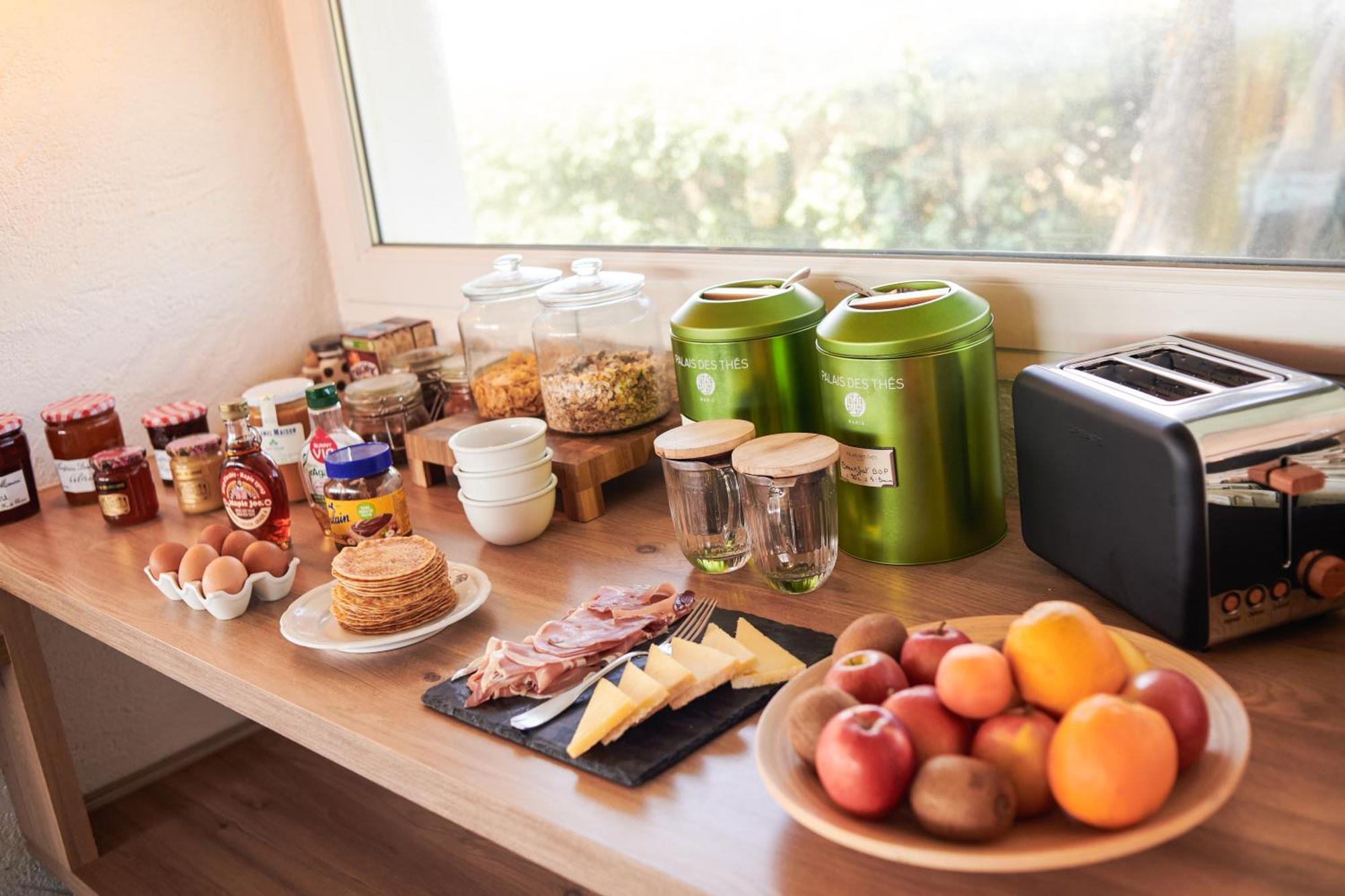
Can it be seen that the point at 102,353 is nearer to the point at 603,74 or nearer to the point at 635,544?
the point at 603,74

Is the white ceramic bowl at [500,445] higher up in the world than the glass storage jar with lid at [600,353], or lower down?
lower down

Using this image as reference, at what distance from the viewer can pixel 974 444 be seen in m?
1.19

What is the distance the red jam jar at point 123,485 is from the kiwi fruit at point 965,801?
130cm

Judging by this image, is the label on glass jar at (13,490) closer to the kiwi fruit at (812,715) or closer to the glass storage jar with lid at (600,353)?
the glass storage jar with lid at (600,353)

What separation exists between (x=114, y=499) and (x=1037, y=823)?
1363mm

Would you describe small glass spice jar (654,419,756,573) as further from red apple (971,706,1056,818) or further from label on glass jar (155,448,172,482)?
label on glass jar (155,448,172,482)

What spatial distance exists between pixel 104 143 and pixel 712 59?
0.98 meters

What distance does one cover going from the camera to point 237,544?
1.38 meters

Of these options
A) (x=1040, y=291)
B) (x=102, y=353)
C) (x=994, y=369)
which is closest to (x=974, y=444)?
(x=994, y=369)

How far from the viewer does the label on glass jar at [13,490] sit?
1658 mm

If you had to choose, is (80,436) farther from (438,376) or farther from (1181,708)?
(1181,708)

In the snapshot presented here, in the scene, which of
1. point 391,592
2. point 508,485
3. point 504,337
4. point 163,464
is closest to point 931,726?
A: point 391,592

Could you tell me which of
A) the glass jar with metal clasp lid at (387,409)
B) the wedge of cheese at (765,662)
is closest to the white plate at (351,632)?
the wedge of cheese at (765,662)

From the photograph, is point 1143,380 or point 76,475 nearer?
point 1143,380
